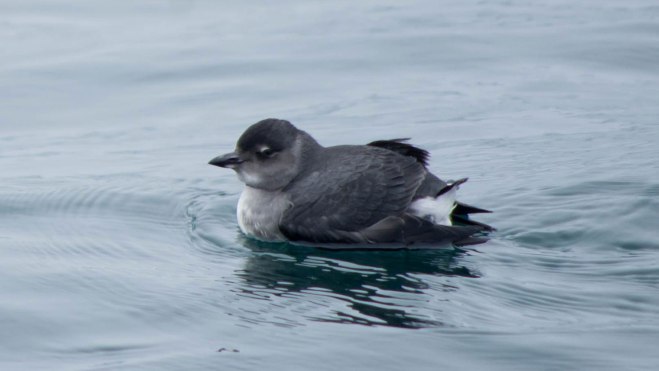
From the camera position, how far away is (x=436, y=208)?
7.71 metres

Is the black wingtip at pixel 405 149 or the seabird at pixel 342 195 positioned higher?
the black wingtip at pixel 405 149

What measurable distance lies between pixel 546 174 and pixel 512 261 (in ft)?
6.26

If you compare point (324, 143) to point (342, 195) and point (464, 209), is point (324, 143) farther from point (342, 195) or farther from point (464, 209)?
point (342, 195)

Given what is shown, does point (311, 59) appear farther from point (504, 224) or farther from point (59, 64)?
point (504, 224)

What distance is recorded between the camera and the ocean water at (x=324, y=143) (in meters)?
6.00

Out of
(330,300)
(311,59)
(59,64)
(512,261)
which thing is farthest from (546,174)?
(59,64)

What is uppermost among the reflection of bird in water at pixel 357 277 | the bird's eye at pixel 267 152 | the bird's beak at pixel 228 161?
the bird's eye at pixel 267 152

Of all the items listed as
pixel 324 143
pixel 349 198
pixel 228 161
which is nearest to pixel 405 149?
pixel 349 198

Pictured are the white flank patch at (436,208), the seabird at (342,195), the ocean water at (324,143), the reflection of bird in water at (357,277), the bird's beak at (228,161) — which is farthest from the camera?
the bird's beak at (228,161)

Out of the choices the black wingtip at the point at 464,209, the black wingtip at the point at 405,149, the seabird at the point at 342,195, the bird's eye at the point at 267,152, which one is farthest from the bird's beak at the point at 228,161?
the black wingtip at the point at 464,209

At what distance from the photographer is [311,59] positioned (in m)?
13.6

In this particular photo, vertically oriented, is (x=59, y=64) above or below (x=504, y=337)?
above

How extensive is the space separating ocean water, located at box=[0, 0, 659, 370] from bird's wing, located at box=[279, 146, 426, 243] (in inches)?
6.0

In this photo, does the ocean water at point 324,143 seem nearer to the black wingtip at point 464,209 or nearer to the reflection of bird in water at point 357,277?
the reflection of bird in water at point 357,277
